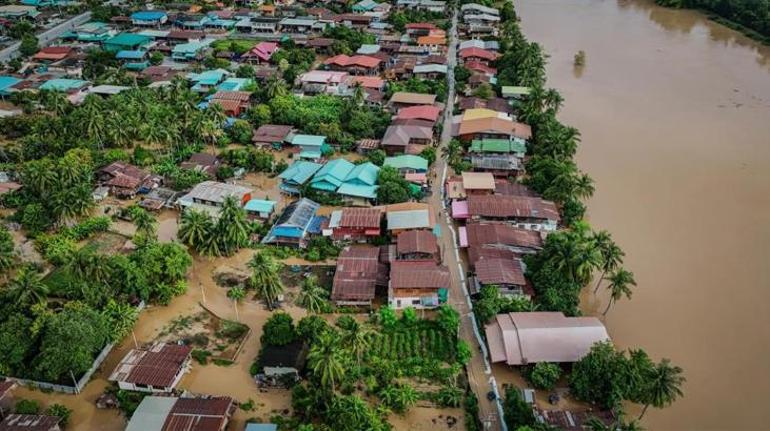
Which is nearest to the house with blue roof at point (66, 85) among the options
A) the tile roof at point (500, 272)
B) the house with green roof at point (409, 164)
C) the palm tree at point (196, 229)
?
the palm tree at point (196, 229)

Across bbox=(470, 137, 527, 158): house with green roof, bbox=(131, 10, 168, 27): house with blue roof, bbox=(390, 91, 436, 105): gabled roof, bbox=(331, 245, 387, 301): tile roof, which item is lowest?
bbox=(331, 245, 387, 301): tile roof

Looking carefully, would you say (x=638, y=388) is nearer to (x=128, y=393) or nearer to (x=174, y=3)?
(x=128, y=393)

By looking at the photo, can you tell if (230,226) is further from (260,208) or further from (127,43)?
(127,43)

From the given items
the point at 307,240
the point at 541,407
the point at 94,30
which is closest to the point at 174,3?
the point at 94,30

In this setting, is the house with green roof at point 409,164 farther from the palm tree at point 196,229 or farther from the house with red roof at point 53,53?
the house with red roof at point 53,53

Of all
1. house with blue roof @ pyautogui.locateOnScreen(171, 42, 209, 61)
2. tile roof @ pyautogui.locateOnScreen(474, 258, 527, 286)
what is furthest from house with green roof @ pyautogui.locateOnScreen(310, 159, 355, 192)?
house with blue roof @ pyautogui.locateOnScreen(171, 42, 209, 61)

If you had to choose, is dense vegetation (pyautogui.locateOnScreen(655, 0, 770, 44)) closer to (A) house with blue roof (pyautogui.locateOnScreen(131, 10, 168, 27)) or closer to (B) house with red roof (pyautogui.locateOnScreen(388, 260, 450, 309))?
(B) house with red roof (pyautogui.locateOnScreen(388, 260, 450, 309))
